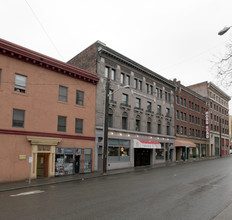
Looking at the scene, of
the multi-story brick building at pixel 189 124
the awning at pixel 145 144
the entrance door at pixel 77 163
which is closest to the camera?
the entrance door at pixel 77 163

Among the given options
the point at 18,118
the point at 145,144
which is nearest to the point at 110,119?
the point at 145,144

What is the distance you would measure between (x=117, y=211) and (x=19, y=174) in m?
11.9

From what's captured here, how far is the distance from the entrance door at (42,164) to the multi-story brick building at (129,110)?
225 inches

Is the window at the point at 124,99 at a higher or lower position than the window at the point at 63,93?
higher

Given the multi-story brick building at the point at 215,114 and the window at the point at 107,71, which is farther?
the multi-story brick building at the point at 215,114

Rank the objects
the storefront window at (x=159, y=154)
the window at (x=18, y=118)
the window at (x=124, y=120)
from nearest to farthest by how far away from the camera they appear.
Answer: the window at (x=18, y=118) → the window at (x=124, y=120) → the storefront window at (x=159, y=154)

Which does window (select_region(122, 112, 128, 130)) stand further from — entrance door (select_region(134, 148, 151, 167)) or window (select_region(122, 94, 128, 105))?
entrance door (select_region(134, 148, 151, 167))

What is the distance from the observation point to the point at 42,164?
19328 millimetres

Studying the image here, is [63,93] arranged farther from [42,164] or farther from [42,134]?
[42,164]

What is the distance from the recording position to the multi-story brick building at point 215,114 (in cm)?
5097

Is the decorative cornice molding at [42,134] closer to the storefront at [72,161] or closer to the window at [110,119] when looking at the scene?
the storefront at [72,161]

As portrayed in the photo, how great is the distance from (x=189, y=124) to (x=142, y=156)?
54.0 feet

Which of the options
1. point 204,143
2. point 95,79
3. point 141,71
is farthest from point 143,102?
point 204,143

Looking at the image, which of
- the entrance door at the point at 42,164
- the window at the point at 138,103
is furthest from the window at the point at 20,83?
the window at the point at 138,103
